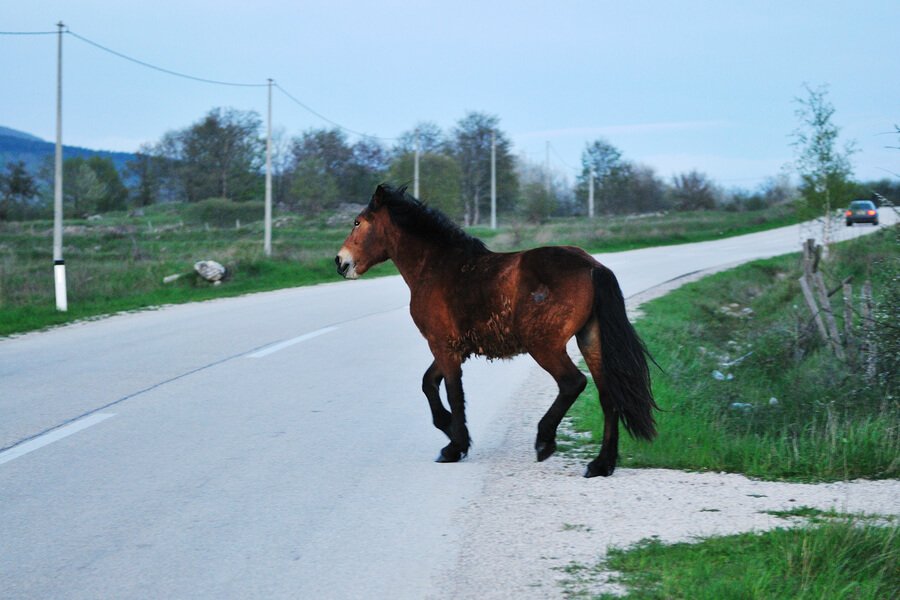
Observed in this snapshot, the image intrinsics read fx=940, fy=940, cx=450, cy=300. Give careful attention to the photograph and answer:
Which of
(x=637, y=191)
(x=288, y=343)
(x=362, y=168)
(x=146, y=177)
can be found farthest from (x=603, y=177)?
(x=288, y=343)

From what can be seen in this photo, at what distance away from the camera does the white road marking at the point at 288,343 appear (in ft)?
39.6

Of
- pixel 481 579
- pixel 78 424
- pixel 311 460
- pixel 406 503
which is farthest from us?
pixel 78 424

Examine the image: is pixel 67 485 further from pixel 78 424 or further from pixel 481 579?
pixel 481 579

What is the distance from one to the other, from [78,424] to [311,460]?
8.08 feet

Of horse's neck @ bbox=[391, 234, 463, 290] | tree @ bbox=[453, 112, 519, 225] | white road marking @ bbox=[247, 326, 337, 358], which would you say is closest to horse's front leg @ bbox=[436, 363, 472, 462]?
horse's neck @ bbox=[391, 234, 463, 290]

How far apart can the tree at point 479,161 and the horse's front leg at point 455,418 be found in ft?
239

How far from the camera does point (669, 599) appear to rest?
3836 millimetres

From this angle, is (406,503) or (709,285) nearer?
(406,503)

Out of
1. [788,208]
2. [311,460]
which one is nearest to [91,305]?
[311,460]

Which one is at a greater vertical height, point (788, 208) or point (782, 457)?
point (788, 208)

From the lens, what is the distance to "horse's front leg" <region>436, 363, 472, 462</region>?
645 cm

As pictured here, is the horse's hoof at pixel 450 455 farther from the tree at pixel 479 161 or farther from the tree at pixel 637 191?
the tree at pixel 637 191

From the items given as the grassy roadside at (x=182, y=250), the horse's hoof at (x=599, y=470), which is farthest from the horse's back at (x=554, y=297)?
the grassy roadside at (x=182, y=250)

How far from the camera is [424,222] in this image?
6898mm
